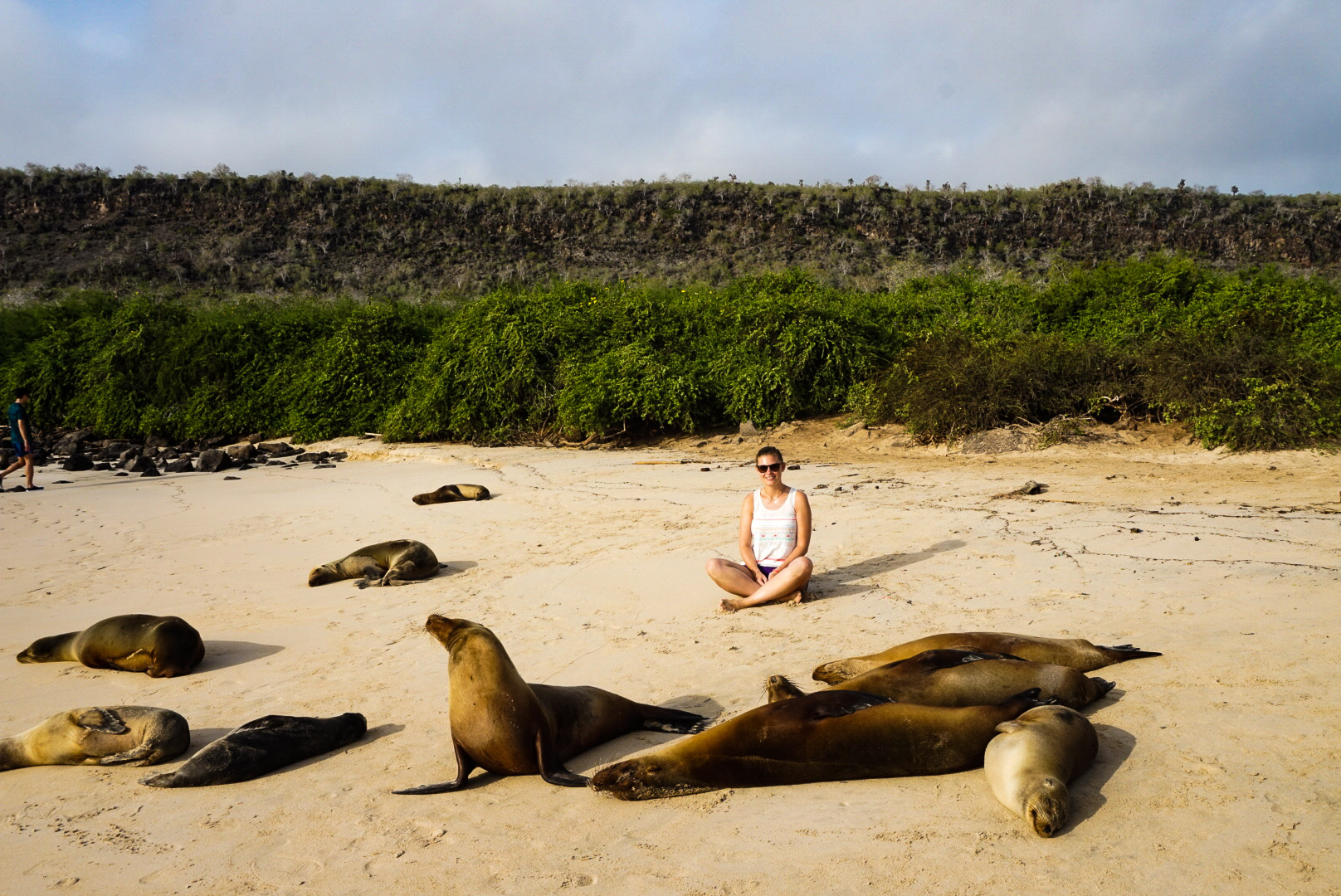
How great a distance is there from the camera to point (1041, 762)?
3.11 m

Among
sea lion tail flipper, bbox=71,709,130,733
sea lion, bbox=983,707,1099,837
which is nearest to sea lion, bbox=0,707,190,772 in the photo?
sea lion tail flipper, bbox=71,709,130,733

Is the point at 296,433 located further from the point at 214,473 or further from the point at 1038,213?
the point at 1038,213

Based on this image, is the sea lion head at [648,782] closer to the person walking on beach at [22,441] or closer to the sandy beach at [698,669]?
the sandy beach at [698,669]

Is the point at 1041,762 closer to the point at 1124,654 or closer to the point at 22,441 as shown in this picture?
the point at 1124,654

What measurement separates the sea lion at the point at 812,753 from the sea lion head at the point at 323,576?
4.56m

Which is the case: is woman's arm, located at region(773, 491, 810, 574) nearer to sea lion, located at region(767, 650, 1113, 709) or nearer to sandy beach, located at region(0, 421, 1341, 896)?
sandy beach, located at region(0, 421, 1341, 896)

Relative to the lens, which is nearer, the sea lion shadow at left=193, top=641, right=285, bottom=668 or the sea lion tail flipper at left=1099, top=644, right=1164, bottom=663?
the sea lion tail flipper at left=1099, top=644, right=1164, bottom=663

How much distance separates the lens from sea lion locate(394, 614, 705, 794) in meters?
3.62

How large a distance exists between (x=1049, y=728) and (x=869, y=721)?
2.13 ft

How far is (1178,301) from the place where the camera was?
1480 centimetres

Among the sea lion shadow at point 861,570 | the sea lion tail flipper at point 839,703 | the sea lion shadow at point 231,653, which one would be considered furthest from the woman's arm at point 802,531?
the sea lion shadow at point 231,653

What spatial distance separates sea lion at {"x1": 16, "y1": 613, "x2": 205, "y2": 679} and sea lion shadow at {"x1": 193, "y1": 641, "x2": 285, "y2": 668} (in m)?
0.06

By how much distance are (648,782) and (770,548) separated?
3091 mm

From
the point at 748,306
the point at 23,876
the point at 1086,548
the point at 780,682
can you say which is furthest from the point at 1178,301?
the point at 23,876
